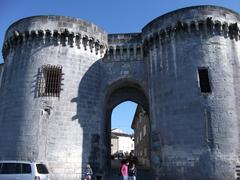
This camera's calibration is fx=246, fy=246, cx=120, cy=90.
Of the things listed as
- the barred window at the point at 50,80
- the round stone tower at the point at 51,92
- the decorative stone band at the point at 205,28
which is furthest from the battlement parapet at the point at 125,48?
the barred window at the point at 50,80

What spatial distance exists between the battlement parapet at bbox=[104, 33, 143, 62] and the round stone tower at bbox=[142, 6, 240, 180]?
57.3 inches

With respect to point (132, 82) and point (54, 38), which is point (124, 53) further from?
point (54, 38)

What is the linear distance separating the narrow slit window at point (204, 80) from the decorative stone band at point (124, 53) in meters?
4.77

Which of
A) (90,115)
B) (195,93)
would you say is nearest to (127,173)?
(90,115)

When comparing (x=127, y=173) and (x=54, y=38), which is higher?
(x=54, y=38)

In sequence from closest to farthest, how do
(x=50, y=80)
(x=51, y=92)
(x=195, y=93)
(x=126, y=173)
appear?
(x=126, y=173), (x=195, y=93), (x=51, y=92), (x=50, y=80)

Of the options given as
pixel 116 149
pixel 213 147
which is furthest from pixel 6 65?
pixel 116 149

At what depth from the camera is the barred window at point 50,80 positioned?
51.2 ft

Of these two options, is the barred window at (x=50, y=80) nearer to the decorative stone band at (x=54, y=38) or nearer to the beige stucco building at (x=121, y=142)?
the decorative stone band at (x=54, y=38)

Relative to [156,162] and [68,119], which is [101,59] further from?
[156,162]

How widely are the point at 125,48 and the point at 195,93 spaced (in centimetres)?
641

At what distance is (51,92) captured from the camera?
1565cm

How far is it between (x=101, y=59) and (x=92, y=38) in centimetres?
167

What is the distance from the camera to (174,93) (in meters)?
14.8
